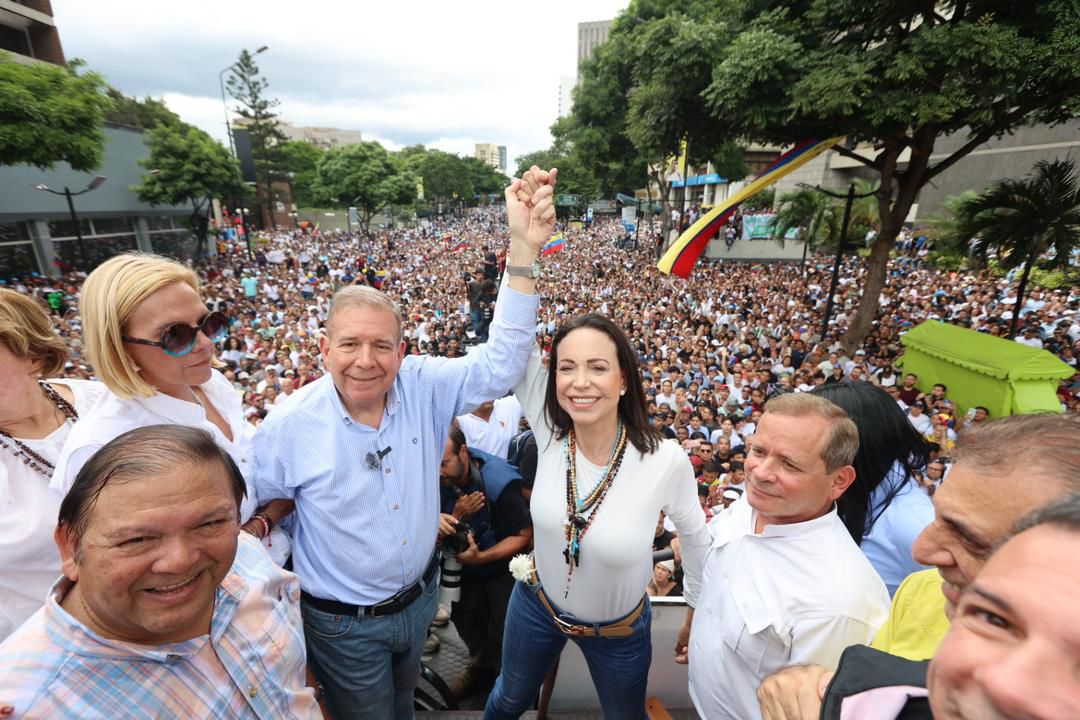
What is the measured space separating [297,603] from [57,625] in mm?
639

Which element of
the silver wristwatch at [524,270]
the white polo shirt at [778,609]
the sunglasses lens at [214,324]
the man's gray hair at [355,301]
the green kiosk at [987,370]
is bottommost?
the green kiosk at [987,370]

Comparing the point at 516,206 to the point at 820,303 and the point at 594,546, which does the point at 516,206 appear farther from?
the point at 820,303

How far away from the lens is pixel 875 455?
6.64 feet

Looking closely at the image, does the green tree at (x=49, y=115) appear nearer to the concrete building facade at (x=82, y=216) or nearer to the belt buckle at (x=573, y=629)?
the concrete building facade at (x=82, y=216)

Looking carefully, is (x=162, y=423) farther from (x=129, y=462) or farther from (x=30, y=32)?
(x=30, y=32)

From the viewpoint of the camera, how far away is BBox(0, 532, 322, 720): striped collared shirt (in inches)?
37.1

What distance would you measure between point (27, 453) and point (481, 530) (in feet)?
5.47

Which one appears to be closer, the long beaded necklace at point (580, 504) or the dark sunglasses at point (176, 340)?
the dark sunglasses at point (176, 340)

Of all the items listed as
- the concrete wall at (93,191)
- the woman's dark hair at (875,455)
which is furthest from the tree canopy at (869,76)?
the concrete wall at (93,191)

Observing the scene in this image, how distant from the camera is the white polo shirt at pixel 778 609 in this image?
4.49 ft

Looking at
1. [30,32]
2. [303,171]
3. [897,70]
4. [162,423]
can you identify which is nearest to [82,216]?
[30,32]

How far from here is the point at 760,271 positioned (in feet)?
65.3

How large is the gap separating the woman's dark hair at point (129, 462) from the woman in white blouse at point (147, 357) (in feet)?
1.70

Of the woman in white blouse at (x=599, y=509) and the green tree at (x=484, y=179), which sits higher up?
the green tree at (x=484, y=179)
